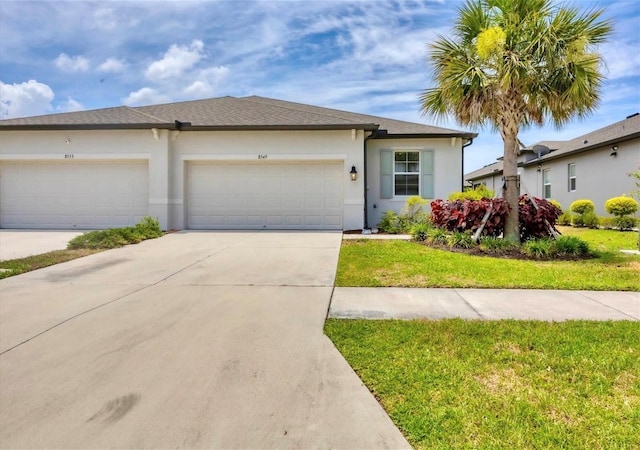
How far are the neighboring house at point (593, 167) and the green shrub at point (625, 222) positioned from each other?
4.56 feet

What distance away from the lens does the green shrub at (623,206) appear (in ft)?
45.6

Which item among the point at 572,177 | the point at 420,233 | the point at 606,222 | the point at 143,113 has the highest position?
the point at 143,113

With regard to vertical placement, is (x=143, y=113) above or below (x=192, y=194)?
above

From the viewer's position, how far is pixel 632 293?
5363 mm

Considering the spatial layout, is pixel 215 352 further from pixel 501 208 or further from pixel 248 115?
pixel 248 115

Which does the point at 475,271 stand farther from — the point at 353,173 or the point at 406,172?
the point at 406,172

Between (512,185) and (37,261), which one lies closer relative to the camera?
(37,261)

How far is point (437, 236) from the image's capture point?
32.7 feet

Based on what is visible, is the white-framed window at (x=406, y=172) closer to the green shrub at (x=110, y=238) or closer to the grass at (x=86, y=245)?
the grass at (x=86, y=245)

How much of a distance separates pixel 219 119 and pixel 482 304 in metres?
11.8

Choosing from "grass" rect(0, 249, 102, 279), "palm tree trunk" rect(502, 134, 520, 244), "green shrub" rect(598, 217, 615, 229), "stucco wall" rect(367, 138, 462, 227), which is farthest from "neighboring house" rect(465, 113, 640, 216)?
"grass" rect(0, 249, 102, 279)

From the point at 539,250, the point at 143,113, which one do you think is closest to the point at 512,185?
the point at 539,250

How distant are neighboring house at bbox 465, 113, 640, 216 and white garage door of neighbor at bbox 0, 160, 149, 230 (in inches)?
536

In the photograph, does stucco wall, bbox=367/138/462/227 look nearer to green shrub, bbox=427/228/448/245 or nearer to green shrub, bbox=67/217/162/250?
green shrub, bbox=427/228/448/245
